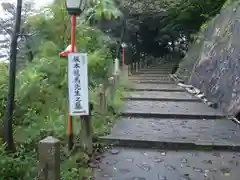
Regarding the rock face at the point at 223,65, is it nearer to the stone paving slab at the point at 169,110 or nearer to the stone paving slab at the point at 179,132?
the stone paving slab at the point at 169,110

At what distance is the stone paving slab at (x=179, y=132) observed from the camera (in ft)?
15.3

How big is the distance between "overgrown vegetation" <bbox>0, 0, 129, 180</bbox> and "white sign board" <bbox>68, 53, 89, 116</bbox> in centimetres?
68

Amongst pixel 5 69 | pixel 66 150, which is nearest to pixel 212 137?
pixel 66 150

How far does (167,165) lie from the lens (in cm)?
392

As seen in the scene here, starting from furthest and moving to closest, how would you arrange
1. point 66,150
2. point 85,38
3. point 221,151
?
point 85,38 < point 221,151 < point 66,150

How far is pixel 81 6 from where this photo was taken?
377 centimetres

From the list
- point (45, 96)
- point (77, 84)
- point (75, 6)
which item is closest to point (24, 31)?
point (45, 96)

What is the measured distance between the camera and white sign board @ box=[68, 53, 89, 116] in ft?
12.2

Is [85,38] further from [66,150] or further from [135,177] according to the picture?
[135,177]

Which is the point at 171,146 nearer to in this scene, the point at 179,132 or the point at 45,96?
the point at 179,132

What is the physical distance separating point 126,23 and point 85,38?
1220 cm

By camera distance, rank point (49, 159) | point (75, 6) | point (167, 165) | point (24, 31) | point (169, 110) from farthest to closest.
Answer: point (169, 110)
point (24, 31)
point (167, 165)
point (75, 6)
point (49, 159)

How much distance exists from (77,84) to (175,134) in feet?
7.19

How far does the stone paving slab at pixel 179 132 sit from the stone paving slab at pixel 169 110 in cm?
26
